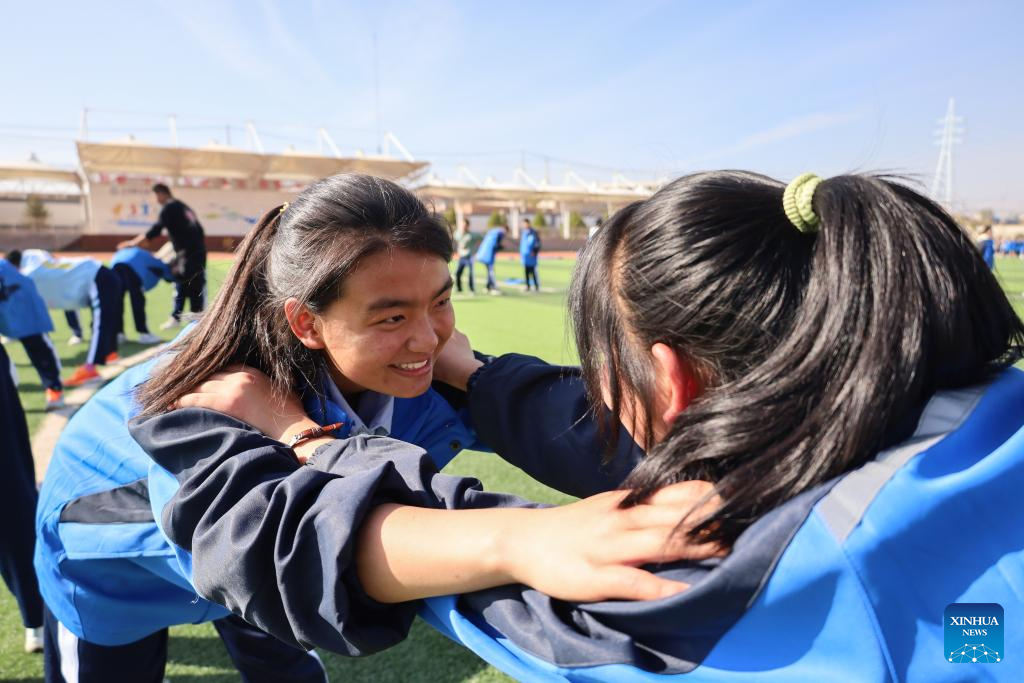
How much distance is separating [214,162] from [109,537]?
4173 centimetres

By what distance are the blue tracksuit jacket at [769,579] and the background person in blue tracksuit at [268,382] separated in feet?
1.18

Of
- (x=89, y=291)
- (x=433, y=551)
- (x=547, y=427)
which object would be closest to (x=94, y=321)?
(x=89, y=291)

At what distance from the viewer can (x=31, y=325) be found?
5793mm

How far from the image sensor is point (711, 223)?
0.97 meters

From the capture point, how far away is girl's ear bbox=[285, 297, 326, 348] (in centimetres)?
161

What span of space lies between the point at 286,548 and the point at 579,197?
4731cm

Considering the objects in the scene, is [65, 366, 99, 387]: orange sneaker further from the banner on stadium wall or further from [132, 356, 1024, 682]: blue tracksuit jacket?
the banner on stadium wall

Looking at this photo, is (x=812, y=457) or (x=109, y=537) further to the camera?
(x=109, y=537)

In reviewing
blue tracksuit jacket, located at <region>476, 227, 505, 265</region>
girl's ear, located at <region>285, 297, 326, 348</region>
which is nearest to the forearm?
girl's ear, located at <region>285, 297, 326, 348</region>

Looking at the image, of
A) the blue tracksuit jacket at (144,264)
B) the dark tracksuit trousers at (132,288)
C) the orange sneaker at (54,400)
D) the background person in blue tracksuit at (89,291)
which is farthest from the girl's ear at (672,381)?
the blue tracksuit jacket at (144,264)

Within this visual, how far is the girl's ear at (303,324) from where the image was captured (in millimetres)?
1606

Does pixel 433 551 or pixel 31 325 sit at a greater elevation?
pixel 433 551

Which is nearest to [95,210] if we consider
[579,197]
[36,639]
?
[579,197]

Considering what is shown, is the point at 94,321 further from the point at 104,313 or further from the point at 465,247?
the point at 465,247
